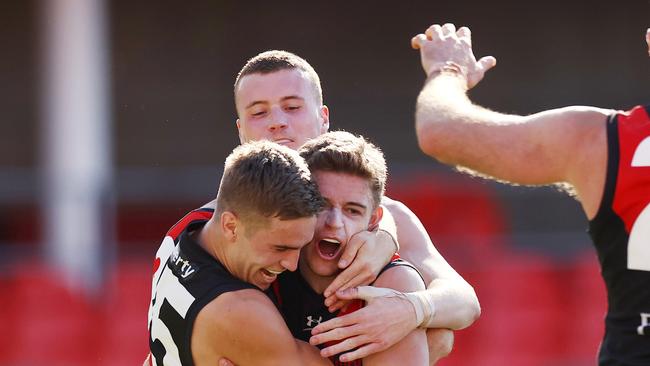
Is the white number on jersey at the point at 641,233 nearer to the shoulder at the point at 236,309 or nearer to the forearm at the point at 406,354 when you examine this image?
the forearm at the point at 406,354

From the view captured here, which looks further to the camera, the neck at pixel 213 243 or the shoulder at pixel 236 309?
the neck at pixel 213 243

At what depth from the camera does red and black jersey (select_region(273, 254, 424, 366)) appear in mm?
4199

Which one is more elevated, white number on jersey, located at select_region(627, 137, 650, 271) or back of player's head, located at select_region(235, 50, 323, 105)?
back of player's head, located at select_region(235, 50, 323, 105)

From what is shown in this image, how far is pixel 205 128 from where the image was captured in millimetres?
15281

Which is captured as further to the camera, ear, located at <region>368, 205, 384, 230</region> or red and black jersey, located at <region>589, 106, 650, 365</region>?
ear, located at <region>368, 205, 384, 230</region>

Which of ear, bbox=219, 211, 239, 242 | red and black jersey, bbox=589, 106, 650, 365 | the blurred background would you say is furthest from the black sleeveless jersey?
the blurred background

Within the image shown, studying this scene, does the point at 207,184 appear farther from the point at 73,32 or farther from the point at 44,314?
the point at 73,32

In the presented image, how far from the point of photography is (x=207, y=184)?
11.4 meters

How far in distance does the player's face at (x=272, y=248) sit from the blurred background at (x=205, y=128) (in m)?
6.35

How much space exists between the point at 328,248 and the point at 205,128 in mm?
11210

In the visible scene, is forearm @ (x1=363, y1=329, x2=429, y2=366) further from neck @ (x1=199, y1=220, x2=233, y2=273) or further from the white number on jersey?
the white number on jersey

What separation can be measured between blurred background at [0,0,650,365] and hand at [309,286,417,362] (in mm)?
6279

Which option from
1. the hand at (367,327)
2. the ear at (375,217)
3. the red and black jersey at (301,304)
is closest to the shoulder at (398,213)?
the ear at (375,217)

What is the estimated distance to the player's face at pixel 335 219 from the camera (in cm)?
414
